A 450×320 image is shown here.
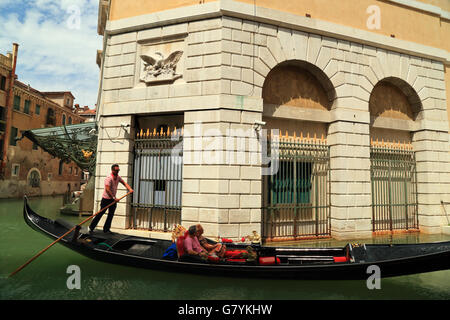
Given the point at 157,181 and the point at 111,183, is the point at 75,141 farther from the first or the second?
the point at 111,183

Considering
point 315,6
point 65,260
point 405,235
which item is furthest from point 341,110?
point 65,260

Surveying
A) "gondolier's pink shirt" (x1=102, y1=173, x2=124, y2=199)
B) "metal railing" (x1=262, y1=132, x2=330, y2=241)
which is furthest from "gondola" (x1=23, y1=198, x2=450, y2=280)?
"metal railing" (x1=262, y1=132, x2=330, y2=241)

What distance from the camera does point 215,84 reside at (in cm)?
765

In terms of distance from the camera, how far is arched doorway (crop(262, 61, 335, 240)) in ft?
27.3

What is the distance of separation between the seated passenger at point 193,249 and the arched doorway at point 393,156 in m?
6.94

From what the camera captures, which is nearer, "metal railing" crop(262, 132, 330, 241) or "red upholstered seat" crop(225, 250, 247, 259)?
"red upholstered seat" crop(225, 250, 247, 259)

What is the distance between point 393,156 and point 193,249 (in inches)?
343

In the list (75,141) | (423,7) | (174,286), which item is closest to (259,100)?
(174,286)

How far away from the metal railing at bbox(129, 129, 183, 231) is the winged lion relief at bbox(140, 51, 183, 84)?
5.29ft

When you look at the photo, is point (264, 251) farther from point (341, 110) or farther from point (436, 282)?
point (341, 110)

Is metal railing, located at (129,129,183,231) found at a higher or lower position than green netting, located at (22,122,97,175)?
lower

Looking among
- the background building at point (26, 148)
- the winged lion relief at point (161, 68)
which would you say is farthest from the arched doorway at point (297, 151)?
the background building at point (26, 148)

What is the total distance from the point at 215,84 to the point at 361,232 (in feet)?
21.0

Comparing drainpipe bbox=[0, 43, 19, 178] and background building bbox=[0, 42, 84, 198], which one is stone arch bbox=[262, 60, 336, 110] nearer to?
background building bbox=[0, 42, 84, 198]
